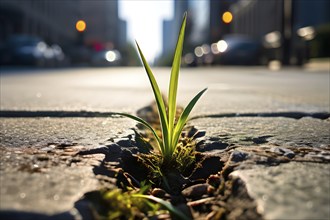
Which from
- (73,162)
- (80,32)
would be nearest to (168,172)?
(73,162)

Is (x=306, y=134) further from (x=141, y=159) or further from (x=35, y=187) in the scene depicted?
(x=35, y=187)

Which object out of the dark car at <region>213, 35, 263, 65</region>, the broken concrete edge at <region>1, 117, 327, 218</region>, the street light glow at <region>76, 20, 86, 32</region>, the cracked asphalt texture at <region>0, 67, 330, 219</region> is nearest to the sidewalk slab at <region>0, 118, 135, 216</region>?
the cracked asphalt texture at <region>0, 67, 330, 219</region>

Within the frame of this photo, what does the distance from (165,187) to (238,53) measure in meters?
18.4

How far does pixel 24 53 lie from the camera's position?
685 inches

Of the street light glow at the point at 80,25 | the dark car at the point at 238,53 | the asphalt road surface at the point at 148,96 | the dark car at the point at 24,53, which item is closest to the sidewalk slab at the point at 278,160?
the asphalt road surface at the point at 148,96

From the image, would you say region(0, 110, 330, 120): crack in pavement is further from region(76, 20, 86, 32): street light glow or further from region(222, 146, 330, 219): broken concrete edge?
region(76, 20, 86, 32): street light glow

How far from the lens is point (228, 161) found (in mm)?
1204

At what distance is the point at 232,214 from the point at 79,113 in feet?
5.12

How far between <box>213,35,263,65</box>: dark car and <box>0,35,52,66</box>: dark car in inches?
285

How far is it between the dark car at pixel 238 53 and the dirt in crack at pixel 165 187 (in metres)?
17.7

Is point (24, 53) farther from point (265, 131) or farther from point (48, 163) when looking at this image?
point (48, 163)

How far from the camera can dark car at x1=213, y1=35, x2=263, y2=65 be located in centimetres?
1905

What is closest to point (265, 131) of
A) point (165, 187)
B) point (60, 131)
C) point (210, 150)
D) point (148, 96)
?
point (210, 150)

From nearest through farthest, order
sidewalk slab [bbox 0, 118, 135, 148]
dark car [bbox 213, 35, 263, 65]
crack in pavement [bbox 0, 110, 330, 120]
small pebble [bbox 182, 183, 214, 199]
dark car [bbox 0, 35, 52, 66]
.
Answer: small pebble [bbox 182, 183, 214, 199] < sidewalk slab [bbox 0, 118, 135, 148] < crack in pavement [bbox 0, 110, 330, 120] < dark car [bbox 0, 35, 52, 66] < dark car [bbox 213, 35, 263, 65]
